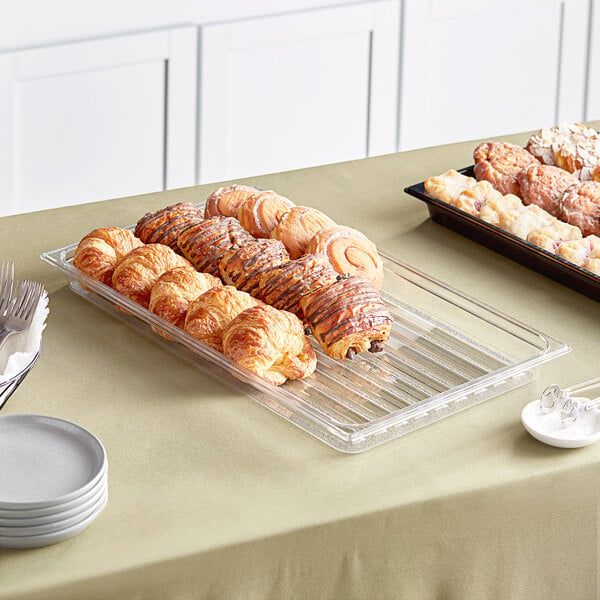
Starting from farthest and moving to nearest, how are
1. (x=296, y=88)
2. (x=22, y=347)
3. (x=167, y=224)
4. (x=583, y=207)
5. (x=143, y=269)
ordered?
(x=296, y=88) < (x=583, y=207) < (x=167, y=224) < (x=143, y=269) < (x=22, y=347)

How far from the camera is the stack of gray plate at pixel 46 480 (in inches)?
37.6

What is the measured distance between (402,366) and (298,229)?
0.28m

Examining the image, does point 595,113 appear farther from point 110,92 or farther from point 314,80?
point 110,92

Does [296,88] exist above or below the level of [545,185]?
below

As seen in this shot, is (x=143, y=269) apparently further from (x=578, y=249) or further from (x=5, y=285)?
(x=578, y=249)

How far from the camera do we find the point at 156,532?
102 cm

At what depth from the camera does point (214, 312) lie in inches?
50.8

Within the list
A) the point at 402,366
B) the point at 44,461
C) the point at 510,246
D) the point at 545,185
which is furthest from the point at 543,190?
the point at 44,461

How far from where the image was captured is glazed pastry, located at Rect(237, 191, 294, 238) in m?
1.51

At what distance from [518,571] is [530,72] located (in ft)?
8.96

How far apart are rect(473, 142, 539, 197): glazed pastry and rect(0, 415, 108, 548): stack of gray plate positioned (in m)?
0.90

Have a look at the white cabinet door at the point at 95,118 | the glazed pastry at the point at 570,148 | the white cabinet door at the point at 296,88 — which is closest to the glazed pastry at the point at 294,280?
the glazed pastry at the point at 570,148

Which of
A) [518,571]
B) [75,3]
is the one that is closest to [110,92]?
[75,3]

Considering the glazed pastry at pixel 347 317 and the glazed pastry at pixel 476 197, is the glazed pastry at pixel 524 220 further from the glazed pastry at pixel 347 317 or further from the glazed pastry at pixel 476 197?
the glazed pastry at pixel 347 317
